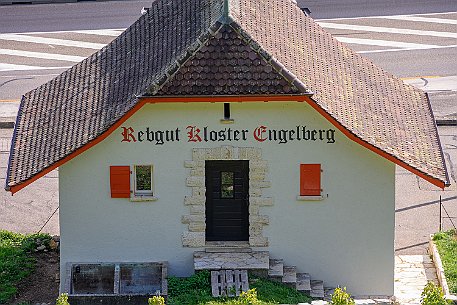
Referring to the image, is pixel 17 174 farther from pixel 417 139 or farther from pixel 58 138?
pixel 417 139

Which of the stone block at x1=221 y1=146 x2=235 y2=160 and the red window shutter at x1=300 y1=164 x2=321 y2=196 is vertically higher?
the stone block at x1=221 y1=146 x2=235 y2=160

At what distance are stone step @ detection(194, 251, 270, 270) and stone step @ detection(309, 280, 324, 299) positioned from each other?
1.13 metres

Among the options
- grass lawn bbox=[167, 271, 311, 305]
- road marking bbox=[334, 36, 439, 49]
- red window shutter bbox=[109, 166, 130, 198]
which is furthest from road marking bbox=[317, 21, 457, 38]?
grass lawn bbox=[167, 271, 311, 305]

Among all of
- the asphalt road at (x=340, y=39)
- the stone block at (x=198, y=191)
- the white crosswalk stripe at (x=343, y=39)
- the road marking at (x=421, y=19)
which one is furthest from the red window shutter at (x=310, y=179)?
the road marking at (x=421, y=19)

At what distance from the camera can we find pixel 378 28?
47.4 meters

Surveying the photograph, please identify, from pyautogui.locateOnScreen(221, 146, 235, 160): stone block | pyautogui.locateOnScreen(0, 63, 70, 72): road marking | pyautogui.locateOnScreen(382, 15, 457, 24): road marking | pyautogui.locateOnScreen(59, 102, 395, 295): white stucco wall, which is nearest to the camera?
pyautogui.locateOnScreen(59, 102, 395, 295): white stucco wall

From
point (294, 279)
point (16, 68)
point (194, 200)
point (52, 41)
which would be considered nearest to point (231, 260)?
point (294, 279)

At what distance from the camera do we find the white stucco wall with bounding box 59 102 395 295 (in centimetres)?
2800

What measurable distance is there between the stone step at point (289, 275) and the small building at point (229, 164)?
64 millimetres

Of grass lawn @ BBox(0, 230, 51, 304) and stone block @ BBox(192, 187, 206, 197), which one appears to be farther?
grass lawn @ BBox(0, 230, 51, 304)

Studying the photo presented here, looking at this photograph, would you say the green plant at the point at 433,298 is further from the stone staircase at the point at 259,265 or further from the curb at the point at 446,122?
the curb at the point at 446,122

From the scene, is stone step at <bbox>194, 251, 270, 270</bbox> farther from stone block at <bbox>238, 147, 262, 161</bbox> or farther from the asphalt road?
the asphalt road

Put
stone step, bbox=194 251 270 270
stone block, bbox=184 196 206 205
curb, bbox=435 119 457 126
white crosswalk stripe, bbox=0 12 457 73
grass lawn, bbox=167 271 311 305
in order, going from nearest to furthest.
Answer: grass lawn, bbox=167 271 311 305 < stone step, bbox=194 251 270 270 < stone block, bbox=184 196 206 205 < curb, bbox=435 119 457 126 < white crosswalk stripe, bbox=0 12 457 73

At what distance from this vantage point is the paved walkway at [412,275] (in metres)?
29.2
